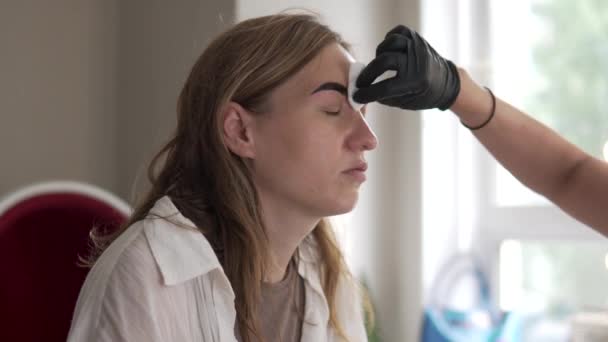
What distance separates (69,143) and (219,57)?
3.61 feet

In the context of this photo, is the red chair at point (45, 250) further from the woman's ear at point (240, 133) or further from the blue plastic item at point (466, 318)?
the blue plastic item at point (466, 318)

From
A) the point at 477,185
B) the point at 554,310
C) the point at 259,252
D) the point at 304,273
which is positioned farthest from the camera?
the point at 477,185

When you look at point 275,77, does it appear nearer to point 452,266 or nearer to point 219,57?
point 219,57

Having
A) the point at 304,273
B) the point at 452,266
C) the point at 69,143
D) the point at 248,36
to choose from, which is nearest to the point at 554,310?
the point at 452,266

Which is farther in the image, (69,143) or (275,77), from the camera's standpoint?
(69,143)

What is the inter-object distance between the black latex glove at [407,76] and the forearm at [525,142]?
0.20 ft

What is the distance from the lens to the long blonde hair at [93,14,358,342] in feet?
4.06

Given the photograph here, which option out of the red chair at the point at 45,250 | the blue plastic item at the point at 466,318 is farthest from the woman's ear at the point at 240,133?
the blue plastic item at the point at 466,318

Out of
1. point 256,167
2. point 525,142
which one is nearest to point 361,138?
point 256,167

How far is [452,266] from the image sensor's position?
7.27ft

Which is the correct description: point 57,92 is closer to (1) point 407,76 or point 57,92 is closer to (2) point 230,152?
(2) point 230,152

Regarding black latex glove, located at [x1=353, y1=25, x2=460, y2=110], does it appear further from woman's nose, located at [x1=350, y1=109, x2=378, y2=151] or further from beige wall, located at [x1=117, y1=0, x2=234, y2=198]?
beige wall, located at [x1=117, y1=0, x2=234, y2=198]

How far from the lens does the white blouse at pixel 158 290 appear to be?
1.04 meters

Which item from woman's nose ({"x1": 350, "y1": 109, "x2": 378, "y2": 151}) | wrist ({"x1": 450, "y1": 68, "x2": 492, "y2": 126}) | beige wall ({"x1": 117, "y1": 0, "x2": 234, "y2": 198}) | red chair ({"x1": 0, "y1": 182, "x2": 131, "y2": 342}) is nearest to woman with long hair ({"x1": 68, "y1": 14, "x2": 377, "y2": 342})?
woman's nose ({"x1": 350, "y1": 109, "x2": 378, "y2": 151})
